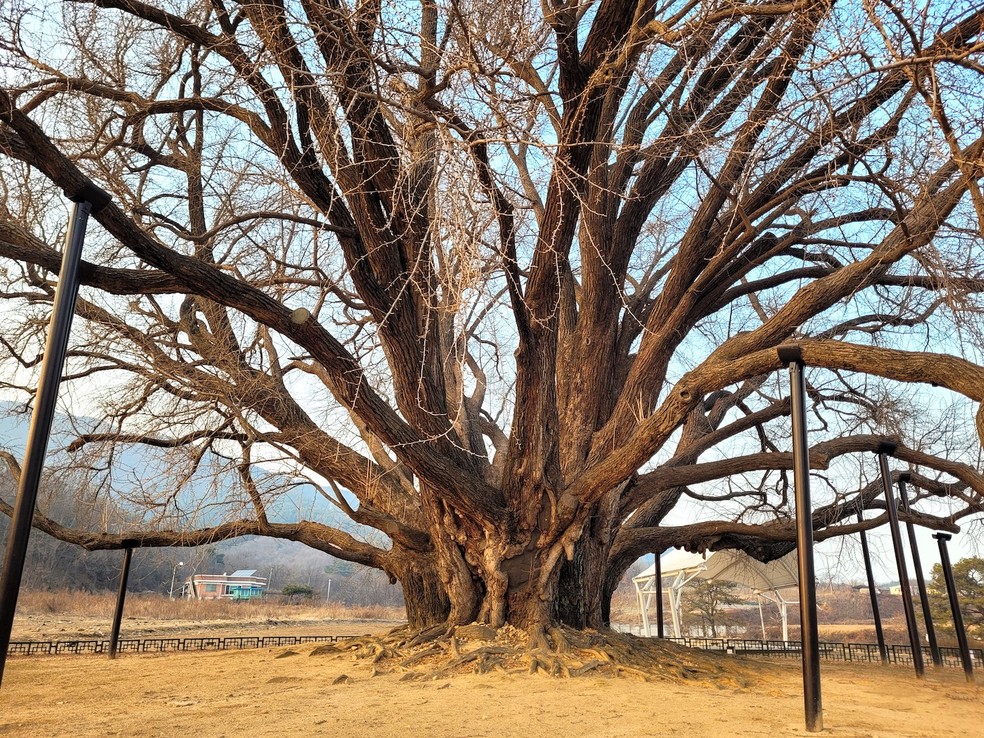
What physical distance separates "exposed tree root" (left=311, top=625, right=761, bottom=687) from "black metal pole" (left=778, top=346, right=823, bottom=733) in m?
2.12

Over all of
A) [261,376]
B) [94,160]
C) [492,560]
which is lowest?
[492,560]

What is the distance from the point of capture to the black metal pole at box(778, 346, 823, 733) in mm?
3965

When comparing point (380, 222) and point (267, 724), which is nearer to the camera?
point (267, 724)

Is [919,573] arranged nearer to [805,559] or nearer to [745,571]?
[805,559]

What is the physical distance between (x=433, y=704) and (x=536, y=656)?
1.71 meters

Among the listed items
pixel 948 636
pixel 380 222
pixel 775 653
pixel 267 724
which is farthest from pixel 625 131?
pixel 948 636

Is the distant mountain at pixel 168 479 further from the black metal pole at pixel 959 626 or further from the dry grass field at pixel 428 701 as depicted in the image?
the black metal pole at pixel 959 626

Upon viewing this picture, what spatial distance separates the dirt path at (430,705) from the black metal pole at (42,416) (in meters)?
1.15

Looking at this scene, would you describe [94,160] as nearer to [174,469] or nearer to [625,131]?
[174,469]

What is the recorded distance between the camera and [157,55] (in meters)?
5.82

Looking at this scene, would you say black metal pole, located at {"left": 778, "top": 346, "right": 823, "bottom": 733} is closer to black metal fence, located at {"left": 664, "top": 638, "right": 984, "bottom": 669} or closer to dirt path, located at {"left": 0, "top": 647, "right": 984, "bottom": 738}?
dirt path, located at {"left": 0, "top": 647, "right": 984, "bottom": 738}

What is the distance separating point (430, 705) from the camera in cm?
464

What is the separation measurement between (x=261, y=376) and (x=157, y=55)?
9.82 ft

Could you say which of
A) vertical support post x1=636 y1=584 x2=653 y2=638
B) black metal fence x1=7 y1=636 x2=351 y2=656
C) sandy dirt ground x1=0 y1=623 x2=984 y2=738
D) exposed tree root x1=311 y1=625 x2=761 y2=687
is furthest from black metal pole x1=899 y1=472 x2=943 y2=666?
vertical support post x1=636 y1=584 x2=653 y2=638
